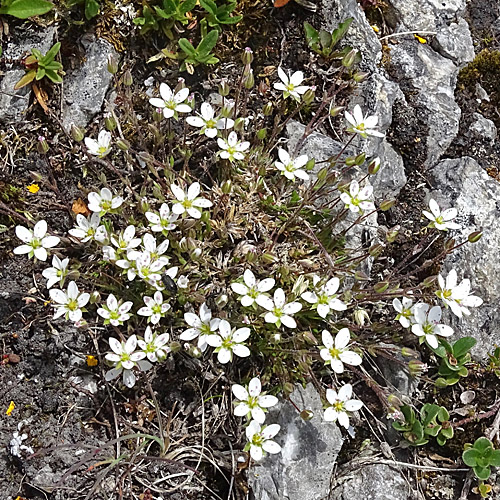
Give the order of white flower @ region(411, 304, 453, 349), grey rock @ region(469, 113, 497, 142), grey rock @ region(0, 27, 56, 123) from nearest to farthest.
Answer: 1. white flower @ region(411, 304, 453, 349)
2. grey rock @ region(0, 27, 56, 123)
3. grey rock @ region(469, 113, 497, 142)

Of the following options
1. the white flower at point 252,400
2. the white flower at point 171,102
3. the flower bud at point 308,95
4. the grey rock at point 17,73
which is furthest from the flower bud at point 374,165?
the grey rock at point 17,73

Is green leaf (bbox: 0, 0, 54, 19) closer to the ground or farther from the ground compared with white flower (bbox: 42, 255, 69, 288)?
farther from the ground

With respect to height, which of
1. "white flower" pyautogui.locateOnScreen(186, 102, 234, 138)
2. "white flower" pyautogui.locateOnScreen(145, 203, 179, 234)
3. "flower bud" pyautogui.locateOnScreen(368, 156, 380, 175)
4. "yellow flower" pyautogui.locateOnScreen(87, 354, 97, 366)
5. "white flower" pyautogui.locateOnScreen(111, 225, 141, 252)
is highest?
"flower bud" pyautogui.locateOnScreen(368, 156, 380, 175)

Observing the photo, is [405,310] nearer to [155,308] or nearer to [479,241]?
[479,241]

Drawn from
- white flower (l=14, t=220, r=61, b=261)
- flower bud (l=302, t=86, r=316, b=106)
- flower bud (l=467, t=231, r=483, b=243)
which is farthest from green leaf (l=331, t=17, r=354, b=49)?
white flower (l=14, t=220, r=61, b=261)

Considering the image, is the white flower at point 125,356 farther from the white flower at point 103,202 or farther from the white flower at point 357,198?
the white flower at point 357,198

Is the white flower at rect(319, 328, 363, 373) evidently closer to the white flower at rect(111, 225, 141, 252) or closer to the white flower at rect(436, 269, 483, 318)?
the white flower at rect(436, 269, 483, 318)

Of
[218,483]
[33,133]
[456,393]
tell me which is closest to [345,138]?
[456,393]

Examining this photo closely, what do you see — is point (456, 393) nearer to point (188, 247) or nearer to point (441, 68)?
point (188, 247)
